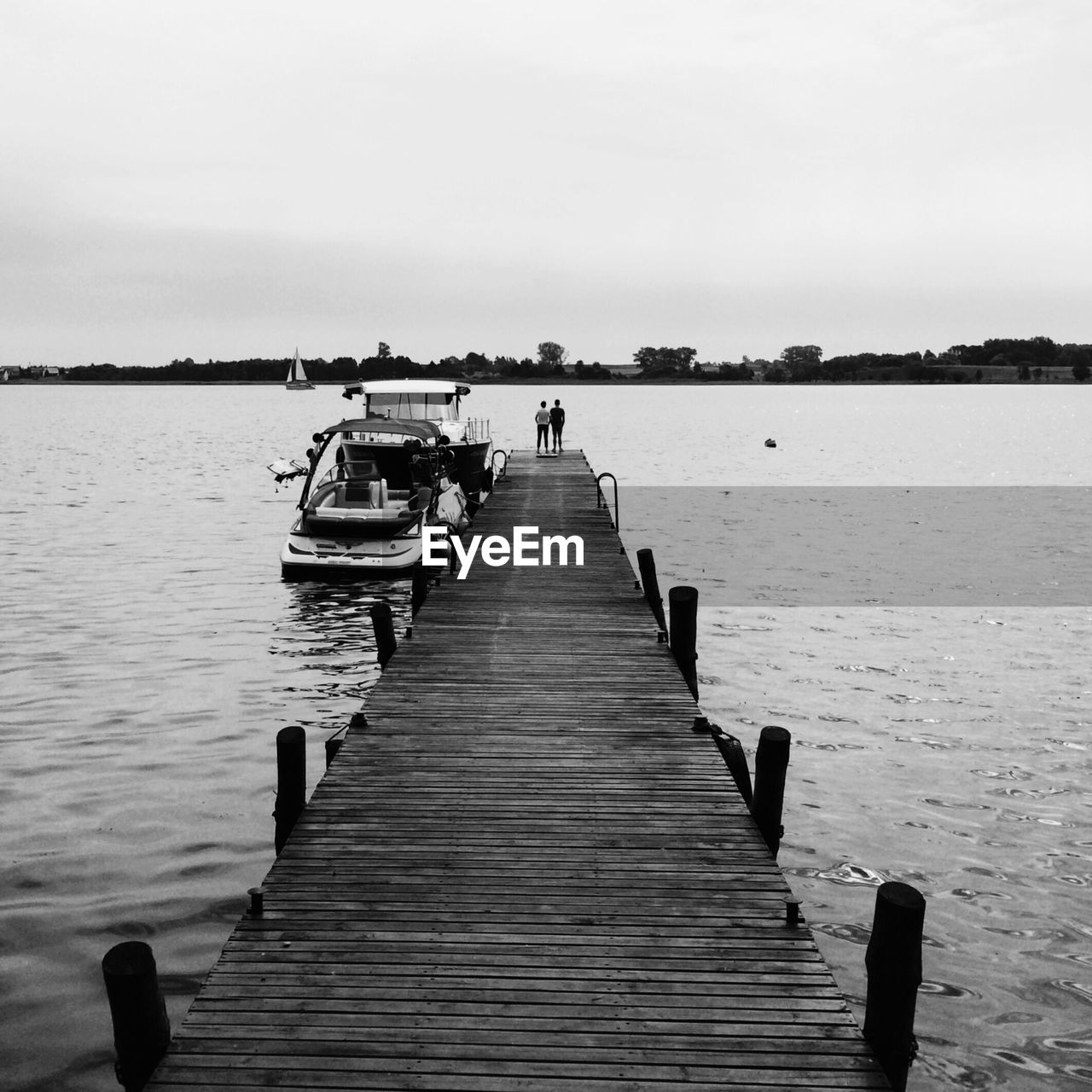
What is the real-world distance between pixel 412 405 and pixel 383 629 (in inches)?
845

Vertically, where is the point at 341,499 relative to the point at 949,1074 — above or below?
above

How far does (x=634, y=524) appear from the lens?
30.2 meters

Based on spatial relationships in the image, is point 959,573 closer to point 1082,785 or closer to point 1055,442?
point 1082,785

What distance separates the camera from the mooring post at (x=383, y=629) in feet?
39.8

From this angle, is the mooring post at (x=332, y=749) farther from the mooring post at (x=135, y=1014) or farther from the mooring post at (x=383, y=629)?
the mooring post at (x=135, y=1014)

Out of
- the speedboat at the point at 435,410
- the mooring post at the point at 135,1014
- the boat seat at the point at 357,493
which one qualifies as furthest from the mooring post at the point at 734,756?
the speedboat at the point at 435,410

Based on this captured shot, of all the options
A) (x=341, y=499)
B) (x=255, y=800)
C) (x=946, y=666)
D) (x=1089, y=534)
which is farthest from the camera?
(x=1089, y=534)

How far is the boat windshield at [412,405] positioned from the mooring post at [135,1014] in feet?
93.4

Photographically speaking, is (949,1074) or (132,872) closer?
(949,1074)

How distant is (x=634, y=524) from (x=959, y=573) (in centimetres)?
986

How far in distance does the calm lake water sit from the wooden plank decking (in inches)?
49.3

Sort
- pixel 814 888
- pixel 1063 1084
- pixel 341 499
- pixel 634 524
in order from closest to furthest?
1. pixel 1063 1084
2. pixel 814 888
3. pixel 341 499
4. pixel 634 524

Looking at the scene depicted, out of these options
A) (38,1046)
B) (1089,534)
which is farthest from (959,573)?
(38,1046)

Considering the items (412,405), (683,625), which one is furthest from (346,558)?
(412,405)
